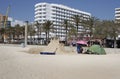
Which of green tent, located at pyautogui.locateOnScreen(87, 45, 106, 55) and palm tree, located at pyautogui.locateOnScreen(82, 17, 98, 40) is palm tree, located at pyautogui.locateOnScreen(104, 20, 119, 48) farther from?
green tent, located at pyautogui.locateOnScreen(87, 45, 106, 55)

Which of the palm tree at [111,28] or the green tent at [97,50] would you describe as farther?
the palm tree at [111,28]

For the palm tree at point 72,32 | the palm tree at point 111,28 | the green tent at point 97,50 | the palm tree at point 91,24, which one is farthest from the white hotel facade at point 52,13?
the green tent at point 97,50

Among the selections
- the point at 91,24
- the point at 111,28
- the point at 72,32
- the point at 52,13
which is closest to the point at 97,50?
the point at 111,28

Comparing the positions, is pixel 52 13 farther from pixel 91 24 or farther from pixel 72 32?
pixel 91 24

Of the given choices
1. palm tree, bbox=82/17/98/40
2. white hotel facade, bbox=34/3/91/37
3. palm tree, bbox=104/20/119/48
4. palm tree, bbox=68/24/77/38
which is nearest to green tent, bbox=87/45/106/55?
palm tree, bbox=104/20/119/48

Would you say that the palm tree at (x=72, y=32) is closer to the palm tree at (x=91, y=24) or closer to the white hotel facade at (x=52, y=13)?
the palm tree at (x=91, y=24)

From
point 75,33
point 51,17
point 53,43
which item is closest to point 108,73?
point 53,43

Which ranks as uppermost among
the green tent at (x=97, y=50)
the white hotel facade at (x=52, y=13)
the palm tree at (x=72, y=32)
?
the white hotel facade at (x=52, y=13)

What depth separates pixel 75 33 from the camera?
81.0m

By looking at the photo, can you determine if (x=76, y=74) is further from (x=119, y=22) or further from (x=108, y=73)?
(x=119, y=22)

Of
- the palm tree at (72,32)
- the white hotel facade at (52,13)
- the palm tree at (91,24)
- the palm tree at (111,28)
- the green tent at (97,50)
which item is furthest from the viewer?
the white hotel facade at (52,13)

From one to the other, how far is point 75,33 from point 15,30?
33.5 metres

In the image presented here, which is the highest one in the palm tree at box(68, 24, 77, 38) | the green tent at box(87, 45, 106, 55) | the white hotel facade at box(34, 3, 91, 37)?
the white hotel facade at box(34, 3, 91, 37)

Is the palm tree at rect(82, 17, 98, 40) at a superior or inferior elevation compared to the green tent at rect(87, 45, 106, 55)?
superior
